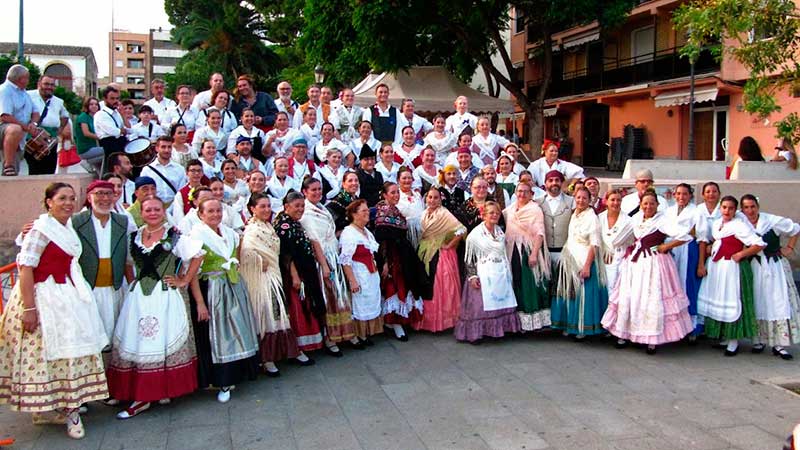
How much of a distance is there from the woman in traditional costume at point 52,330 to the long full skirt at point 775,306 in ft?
18.5

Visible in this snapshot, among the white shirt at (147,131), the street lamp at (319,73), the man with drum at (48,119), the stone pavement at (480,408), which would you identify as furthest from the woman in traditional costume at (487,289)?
the street lamp at (319,73)

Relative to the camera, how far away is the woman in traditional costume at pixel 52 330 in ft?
14.1

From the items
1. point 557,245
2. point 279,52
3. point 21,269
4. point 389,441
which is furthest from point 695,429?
point 279,52

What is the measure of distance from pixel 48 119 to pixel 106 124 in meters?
0.71

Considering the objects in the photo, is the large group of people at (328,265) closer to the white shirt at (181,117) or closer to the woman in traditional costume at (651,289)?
the woman in traditional costume at (651,289)

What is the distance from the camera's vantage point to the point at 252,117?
854cm

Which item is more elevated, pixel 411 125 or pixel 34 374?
pixel 411 125

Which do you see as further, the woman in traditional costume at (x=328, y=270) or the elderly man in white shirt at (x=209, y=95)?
the elderly man in white shirt at (x=209, y=95)

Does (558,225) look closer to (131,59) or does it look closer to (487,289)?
(487,289)

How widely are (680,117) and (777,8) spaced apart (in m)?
20.0

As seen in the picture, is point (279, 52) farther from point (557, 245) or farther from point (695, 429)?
point (695, 429)

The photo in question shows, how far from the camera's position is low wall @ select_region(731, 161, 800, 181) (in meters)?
9.97

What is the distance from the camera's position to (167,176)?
23.5 ft

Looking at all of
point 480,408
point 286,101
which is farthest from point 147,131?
point 480,408
